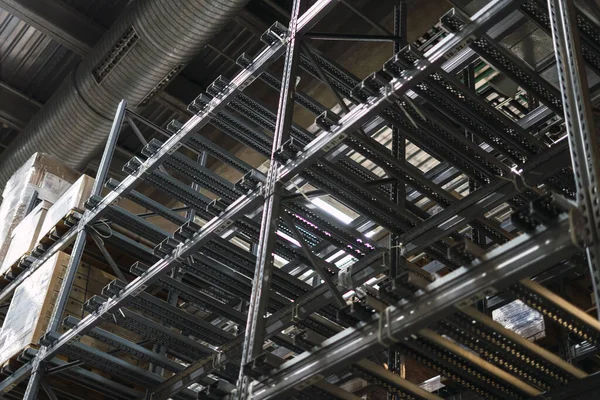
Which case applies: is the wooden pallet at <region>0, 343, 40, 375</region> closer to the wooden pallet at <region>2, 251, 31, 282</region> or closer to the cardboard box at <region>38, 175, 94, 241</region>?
the wooden pallet at <region>2, 251, 31, 282</region>

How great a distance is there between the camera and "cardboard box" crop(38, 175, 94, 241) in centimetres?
1117

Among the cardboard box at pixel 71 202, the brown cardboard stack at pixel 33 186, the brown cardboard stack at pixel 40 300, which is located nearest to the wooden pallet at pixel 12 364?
the brown cardboard stack at pixel 40 300

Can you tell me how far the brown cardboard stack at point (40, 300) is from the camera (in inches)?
404

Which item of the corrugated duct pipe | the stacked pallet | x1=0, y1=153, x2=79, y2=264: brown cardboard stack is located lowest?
the stacked pallet

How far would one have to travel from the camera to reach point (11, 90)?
15.9 m

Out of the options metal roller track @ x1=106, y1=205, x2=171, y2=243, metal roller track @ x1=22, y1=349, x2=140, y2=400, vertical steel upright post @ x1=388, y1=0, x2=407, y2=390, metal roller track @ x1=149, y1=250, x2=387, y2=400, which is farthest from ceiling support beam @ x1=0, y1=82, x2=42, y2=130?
vertical steel upright post @ x1=388, y1=0, x2=407, y2=390

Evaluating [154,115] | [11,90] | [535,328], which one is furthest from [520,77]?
[11,90]

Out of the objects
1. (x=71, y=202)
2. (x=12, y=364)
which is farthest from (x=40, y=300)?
(x=71, y=202)

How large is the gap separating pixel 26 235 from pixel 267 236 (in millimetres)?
5853

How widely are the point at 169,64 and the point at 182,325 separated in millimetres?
4182

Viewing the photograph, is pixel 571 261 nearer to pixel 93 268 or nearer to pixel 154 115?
pixel 93 268

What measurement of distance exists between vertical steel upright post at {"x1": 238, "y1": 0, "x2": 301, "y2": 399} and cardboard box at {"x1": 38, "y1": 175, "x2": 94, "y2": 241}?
3.94 metres

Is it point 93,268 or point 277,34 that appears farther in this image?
point 93,268

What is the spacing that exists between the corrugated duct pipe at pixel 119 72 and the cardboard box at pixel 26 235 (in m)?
1.94
